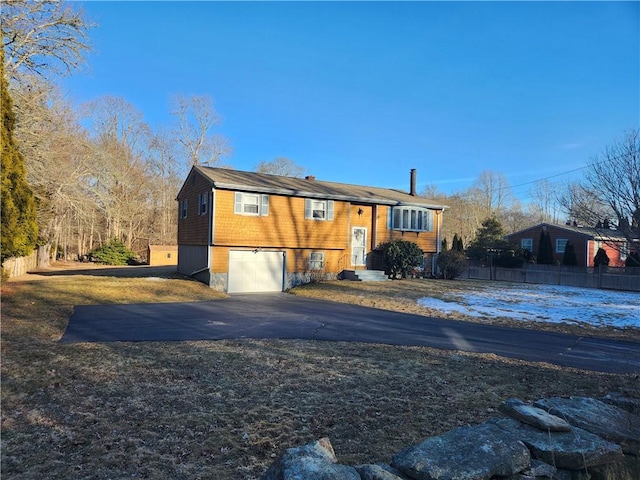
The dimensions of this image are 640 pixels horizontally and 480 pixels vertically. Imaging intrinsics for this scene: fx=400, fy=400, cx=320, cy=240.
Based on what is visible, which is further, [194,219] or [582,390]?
[194,219]

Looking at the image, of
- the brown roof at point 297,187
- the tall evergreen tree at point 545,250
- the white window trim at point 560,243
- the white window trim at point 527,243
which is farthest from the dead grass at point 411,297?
the white window trim at point 527,243

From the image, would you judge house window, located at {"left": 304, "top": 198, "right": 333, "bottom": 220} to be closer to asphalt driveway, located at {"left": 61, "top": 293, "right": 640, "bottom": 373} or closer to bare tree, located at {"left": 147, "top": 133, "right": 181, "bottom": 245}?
asphalt driveway, located at {"left": 61, "top": 293, "right": 640, "bottom": 373}

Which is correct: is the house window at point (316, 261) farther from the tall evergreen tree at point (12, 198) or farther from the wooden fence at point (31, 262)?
the wooden fence at point (31, 262)

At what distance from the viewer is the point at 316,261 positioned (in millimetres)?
20781

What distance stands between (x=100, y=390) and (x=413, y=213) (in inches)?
830

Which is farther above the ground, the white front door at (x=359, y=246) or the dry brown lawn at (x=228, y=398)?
the white front door at (x=359, y=246)

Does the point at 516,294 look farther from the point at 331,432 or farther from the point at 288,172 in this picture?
the point at 288,172

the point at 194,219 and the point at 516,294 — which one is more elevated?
the point at 194,219

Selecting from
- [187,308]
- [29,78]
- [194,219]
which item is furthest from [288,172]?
[187,308]

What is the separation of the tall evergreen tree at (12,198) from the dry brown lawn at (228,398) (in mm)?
5263

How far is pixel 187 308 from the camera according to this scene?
12.7 metres

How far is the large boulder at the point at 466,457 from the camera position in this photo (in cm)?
239

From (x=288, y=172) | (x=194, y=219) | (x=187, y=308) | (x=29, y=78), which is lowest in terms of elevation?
(x=187, y=308)

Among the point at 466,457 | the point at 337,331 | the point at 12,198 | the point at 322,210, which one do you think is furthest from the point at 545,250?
the point at 466,457
